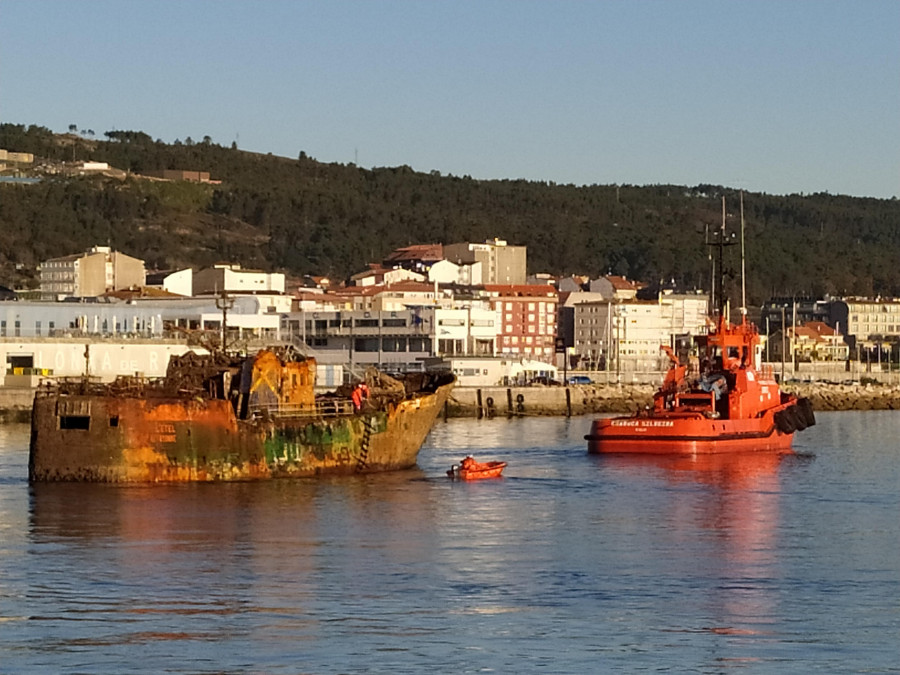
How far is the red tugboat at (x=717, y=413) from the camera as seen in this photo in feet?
204

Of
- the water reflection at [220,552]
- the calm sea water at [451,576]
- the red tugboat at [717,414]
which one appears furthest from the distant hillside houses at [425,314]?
the calm sea water at [451,576]

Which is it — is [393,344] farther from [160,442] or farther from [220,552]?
[220,552]

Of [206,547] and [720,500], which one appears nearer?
[206,547]

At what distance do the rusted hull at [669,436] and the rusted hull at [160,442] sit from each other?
14.8m

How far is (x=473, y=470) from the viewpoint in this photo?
5334cm

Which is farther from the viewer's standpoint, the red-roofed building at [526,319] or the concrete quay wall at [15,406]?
the red-roofed building at [526,319]

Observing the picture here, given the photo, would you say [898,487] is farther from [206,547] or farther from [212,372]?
[206,547]

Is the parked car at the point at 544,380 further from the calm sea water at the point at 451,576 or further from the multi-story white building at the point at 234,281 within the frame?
the calm sea water at the point at 451,576

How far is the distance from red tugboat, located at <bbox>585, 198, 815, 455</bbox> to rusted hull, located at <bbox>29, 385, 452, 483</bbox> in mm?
15190

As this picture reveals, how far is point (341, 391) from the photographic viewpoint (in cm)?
5650

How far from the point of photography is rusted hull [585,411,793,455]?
203 feet

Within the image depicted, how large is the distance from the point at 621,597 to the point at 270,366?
20166 mm

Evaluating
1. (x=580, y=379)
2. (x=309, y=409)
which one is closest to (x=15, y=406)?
(x=309, y=409)

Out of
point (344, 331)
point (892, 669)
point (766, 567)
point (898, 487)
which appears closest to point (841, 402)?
point (344, 331)
